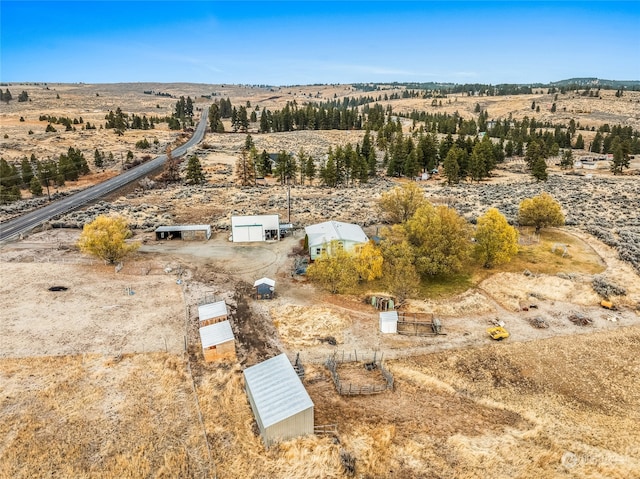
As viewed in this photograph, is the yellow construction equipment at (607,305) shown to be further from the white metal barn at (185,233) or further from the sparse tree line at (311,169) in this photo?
the sparse tree line at (311,169)

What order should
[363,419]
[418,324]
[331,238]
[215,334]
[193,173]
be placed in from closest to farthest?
[363,419]
[215,334]
[418,324]
[331,238]
[193,173]

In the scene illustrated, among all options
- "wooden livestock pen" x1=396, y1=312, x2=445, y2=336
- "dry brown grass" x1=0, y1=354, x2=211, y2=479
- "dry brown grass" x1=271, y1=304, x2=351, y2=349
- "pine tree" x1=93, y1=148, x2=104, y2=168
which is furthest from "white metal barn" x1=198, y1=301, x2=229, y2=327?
"pine tree" x1=93, y1=148, x2=104, y2=168

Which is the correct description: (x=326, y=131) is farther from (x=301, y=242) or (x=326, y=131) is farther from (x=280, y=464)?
(x=280, y=464)

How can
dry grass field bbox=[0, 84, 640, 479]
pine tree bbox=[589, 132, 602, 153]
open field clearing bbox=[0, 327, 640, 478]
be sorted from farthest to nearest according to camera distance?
pine tree bbox=[589, 132, 602, 153] → dry grass field bbox=[0, 84, 640, 479] → open field clearing bbox=[0, 327, 640, 478]

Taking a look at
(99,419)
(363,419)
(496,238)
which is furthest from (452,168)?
(99,419)

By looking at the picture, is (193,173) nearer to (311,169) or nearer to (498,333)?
(311,169)

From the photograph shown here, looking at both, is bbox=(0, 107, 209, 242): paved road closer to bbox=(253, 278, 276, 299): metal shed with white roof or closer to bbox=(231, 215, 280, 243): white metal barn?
bbox=(231, 215, 280, 243): white metal barn
